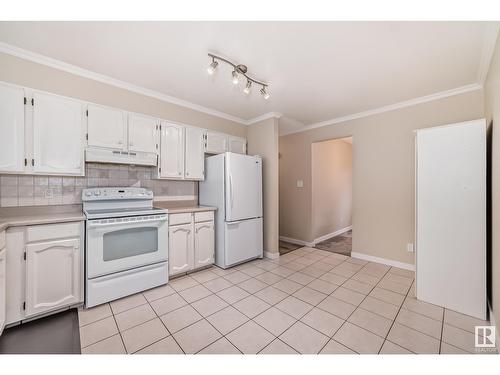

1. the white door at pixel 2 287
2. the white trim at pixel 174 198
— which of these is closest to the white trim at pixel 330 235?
the white trim at pixel 174 198

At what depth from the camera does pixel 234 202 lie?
9.90 ft

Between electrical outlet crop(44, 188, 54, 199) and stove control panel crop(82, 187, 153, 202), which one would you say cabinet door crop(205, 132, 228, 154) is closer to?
stove control panel crop(82, 187, 153, 202)

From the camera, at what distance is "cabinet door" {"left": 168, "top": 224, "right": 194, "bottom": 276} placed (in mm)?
2584

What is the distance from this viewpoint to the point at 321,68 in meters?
2.15

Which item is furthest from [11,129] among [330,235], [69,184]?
[330,235]

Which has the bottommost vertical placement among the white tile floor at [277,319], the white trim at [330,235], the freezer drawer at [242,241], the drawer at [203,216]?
the white tile floor at [277,319]

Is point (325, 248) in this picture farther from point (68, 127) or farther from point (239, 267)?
point (68, 127)

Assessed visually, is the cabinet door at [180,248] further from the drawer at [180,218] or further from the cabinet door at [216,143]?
the cabinet door at [216,143]

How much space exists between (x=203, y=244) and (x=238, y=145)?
1816 millimetres

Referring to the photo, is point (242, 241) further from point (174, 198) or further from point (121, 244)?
point (121, 244)

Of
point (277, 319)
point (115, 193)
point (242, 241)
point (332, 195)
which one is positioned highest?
point (115, 193)

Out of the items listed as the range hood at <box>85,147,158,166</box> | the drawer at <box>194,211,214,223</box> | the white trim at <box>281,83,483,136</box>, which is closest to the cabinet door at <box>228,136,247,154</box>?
the drawer at <box>194,211,214,223</box>

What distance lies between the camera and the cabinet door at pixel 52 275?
5.71ft

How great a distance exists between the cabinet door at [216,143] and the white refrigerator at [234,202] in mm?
A: 175
